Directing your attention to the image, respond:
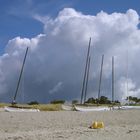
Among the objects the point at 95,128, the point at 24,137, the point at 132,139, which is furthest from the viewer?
the point at 95,128

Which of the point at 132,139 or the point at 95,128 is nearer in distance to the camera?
the point at 132,139

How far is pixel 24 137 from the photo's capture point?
1930cm

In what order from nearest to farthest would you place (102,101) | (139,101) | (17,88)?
(17,88), (102,101), (139,101)

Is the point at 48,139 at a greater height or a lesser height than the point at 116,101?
lesser

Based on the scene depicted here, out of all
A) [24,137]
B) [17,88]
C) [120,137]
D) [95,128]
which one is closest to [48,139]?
[24,137]

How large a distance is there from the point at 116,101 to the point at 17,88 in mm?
25587

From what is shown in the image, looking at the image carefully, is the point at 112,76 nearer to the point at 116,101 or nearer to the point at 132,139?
the point at 116,101

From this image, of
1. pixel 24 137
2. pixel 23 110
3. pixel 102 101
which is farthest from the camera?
pixel 102 101

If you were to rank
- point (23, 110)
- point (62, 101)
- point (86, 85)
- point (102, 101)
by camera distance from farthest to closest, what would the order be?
point (102, 101)
point (62, 101)
point (86, 85)
point (23, 110)

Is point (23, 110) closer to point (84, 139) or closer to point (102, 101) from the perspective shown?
point (84, 139)

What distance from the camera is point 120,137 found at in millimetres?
18922

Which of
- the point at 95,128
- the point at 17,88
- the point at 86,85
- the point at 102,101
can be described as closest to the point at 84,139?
the point at 95,128

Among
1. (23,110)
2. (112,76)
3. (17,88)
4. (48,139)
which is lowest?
(48,139)

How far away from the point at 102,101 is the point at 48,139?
2681 inches
